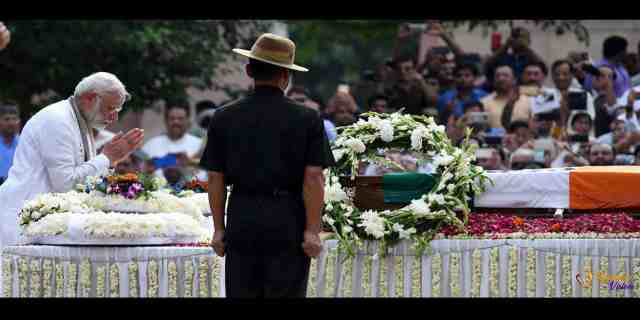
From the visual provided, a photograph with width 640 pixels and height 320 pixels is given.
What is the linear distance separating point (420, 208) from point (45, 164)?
2.74m

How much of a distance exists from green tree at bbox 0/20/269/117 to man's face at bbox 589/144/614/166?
5.82 m

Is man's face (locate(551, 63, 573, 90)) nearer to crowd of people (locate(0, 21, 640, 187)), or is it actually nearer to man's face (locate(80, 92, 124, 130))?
crowd of people (locate(0, 21, 640, 187))

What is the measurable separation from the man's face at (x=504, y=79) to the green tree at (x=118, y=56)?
401 cm

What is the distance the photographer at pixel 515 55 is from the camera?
15.6 m

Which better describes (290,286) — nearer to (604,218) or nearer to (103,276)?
(103,276)

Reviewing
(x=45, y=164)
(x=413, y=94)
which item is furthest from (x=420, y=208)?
(x=413, y=94)

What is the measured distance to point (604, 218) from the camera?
30.5ft

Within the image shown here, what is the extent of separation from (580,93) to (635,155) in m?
1.57

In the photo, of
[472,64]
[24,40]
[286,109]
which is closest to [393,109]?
[472,64]

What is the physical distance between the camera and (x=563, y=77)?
49.6 feet

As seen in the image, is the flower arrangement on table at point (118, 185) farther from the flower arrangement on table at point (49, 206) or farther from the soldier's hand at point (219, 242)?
the soldier's hand at point (219, 242)

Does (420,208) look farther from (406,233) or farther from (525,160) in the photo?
(525,160)

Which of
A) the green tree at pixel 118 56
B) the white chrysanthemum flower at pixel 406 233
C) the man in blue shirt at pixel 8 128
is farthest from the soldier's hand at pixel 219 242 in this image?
the green tree at pixel 118 56

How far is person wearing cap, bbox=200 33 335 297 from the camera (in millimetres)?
7258
